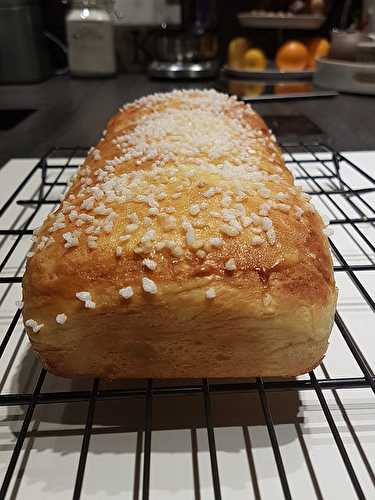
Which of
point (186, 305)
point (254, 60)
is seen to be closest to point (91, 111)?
point (254, 60)

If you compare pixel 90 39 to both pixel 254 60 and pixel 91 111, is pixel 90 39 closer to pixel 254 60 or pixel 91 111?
pixel 91 111

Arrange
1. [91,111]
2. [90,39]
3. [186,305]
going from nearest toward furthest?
[186,305]
[91,111]
[90,39]

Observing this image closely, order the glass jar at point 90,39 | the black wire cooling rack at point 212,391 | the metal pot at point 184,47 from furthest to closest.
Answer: the metal pot at point 184,47 → the glass jar at point 90,39 → the black wire cooling rack at point 212,391

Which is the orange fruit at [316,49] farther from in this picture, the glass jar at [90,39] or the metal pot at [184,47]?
the glass jar at [90,39]

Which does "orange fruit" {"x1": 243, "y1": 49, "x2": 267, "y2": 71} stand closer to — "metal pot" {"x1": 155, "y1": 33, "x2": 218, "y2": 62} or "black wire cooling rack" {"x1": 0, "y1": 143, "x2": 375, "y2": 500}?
"metal pot" {"x1": 155, "y1": 33, "x2": 218, "y2": 62}

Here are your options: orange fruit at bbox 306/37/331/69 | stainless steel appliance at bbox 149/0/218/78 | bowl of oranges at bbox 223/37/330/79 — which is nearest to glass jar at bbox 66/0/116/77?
stainless steel appliance at bbox 149/0/218/78

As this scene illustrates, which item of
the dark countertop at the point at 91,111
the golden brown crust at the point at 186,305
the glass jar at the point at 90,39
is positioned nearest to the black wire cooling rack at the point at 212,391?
the golden brown crust at the point at 186,305
